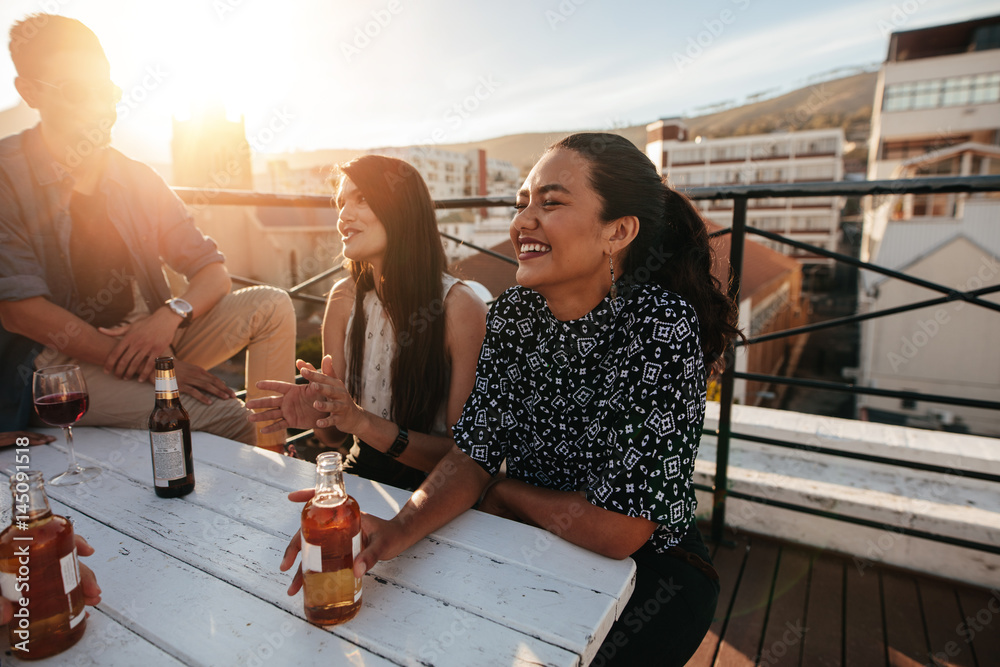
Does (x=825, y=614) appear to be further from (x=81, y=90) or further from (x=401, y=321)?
(x=81, y=90)

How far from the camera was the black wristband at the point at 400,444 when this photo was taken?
1588mm

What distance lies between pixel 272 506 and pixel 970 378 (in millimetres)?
31731

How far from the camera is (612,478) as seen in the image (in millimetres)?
1141

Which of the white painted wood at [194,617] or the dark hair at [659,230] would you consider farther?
the dark hair at [659,230]

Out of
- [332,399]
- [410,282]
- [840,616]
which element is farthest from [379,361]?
[840,616]

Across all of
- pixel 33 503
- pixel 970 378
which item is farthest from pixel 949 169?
pixel 33 503

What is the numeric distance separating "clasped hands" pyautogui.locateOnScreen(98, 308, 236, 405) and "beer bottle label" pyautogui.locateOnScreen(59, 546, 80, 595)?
1.11 m

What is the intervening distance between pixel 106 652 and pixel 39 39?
195 centimetres

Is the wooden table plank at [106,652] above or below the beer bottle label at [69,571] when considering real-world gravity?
below

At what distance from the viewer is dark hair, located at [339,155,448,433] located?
5.86 ft

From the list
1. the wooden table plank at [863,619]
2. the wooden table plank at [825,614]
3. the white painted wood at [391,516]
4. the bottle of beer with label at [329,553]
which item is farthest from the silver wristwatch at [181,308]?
the wooden table plank at [863,619]

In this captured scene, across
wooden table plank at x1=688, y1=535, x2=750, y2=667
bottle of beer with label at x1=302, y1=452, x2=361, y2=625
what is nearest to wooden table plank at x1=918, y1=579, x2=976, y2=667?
wooden table plank at x1=688, y1=535, x2=750, y2=667

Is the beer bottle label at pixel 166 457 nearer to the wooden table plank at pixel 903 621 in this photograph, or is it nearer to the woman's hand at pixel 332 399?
the woman's hand at pixel 332 399

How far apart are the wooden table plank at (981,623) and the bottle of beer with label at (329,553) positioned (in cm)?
192
